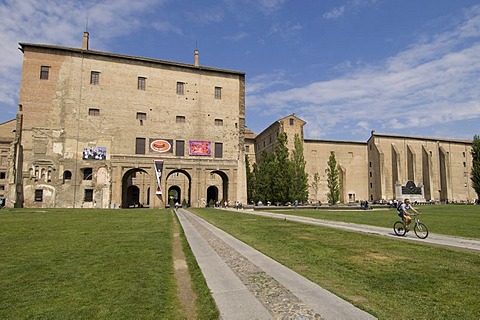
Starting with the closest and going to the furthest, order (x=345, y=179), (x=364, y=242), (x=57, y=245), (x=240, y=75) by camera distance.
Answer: (x=57, y=245)
(x=364, y=242)
(x=240, y=75)
(x=345, y=179)

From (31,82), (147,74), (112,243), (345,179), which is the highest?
(147,74)

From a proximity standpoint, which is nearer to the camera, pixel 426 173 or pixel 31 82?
pixel 31 82

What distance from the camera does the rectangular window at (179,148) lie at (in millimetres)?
43812

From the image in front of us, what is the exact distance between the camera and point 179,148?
43969 millimetres

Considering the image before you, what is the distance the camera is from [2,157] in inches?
2352

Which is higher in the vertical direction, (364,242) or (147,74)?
(147,74)

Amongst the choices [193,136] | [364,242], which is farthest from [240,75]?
[364,242]

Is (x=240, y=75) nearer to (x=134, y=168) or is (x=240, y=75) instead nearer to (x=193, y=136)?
(x=193, y=136)

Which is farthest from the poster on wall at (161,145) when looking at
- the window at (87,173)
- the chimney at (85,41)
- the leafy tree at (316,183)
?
the leafy tree at (316,183)

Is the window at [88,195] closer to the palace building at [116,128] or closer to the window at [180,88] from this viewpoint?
the palace building at [116,128]

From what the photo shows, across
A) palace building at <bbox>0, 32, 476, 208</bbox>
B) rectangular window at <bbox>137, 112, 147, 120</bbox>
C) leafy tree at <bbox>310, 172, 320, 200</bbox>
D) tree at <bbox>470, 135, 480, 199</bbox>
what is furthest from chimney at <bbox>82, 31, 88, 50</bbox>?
tree at <bbox>470, 135, 480, 199</bbox>

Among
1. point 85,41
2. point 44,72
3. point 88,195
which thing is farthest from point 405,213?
point 85,41

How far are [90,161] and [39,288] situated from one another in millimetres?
39128

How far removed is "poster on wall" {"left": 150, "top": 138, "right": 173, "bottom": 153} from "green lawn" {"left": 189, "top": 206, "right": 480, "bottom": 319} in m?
34.4
